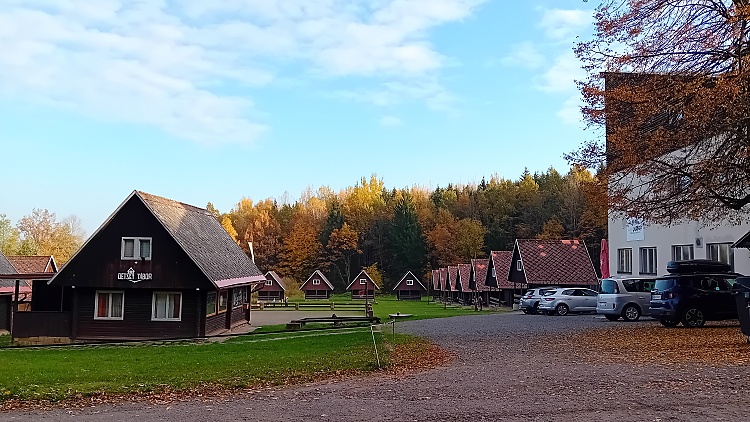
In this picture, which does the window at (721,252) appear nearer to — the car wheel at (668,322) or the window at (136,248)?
the car wheel at (668,322)

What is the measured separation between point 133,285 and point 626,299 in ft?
67.7

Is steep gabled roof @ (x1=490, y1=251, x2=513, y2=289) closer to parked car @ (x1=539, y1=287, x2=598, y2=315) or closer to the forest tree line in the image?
parked car @ (x1=539, y1=287, x2=598, y2=315)

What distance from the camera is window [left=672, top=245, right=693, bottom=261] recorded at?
3456 cm

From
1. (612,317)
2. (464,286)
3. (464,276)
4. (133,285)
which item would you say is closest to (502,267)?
(464,286)

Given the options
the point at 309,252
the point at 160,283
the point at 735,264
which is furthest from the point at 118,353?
the point at 309,252

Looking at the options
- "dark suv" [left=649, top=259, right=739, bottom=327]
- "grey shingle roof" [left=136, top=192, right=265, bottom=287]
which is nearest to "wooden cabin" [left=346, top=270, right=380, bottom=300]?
"grey shingle roof" [left=136, top=192, right=265, bottom=287]

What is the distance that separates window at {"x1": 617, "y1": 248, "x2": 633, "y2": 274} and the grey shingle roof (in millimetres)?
20387

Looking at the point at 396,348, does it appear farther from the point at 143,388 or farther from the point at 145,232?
the point at 145,232

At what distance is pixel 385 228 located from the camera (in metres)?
118

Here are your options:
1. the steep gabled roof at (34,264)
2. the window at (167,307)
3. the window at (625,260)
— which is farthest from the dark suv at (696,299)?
the steep gabled roof at (34,264)

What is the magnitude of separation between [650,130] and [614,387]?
10.9 metres

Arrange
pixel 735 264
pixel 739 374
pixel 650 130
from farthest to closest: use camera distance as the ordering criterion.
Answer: pixel 735 264, pixel 650 130, pixel 739 374

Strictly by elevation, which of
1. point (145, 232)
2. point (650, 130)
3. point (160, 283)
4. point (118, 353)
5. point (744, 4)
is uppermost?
point (744, 4)

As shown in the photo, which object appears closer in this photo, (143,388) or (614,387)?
(614,387)
